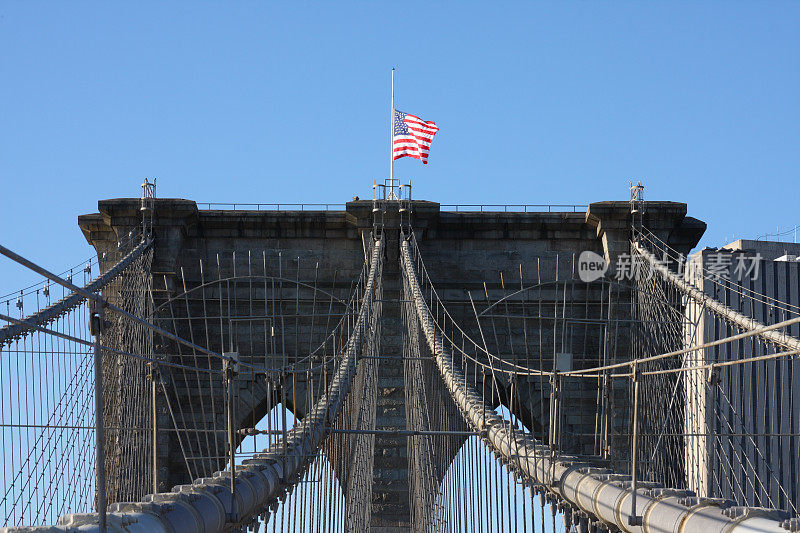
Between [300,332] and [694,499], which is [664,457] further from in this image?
[694,499]

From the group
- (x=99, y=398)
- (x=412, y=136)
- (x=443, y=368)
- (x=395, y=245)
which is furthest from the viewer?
(x=412, y=136)

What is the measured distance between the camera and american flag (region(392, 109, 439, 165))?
2427 centimetres

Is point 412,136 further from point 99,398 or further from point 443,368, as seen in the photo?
point 99,398

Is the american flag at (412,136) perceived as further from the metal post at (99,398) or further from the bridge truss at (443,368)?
the metal post at (99,398)

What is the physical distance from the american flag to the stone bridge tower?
2381mm

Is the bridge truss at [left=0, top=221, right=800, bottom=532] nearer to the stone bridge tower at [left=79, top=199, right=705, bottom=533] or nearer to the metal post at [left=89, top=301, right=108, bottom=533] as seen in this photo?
the stone bridge tower at [left=79, top=199, right=705, bottom=533]

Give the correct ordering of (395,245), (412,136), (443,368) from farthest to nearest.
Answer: (412,136)
(395,245)
(443,368)

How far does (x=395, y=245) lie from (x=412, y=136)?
337 centimetres

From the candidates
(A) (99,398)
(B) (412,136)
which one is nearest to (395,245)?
(B) (412,136)

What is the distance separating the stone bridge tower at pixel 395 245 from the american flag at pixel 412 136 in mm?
2381

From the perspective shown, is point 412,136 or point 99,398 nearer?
point 99,398

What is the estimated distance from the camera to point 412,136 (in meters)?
Result: 24.4

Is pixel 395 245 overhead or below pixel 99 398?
overhead

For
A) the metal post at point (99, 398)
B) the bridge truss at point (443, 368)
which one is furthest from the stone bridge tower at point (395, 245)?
the metal post at point (99, 398)
